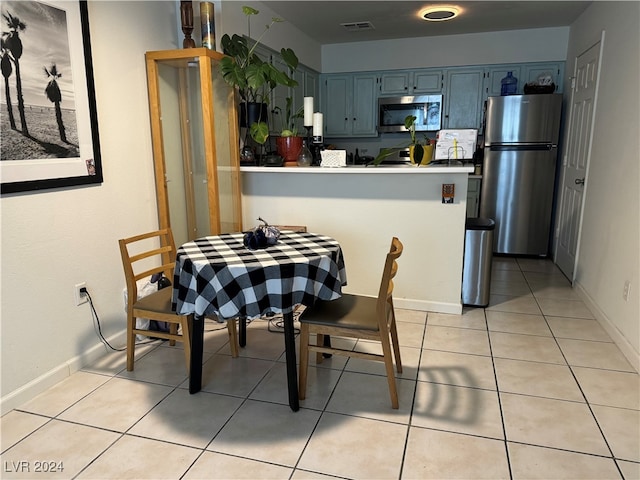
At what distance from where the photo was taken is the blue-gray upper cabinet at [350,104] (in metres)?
5.66

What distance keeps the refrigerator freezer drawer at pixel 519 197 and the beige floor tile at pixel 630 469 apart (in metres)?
3.41

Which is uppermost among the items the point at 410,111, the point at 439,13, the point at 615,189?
the point at 439,13

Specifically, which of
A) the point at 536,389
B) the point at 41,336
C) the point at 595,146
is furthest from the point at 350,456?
the point at 595,146

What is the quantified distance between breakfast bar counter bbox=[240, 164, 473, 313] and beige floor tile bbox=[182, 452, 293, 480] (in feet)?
6.11

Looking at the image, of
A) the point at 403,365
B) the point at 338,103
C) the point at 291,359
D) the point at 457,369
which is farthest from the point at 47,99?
the point at 338,103

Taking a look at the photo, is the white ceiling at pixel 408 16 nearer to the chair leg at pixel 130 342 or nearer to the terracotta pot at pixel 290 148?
the terracotta pot at pixel 290 148

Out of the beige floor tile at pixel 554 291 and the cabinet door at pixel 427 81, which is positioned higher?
the cabinet door at pixel 427 81

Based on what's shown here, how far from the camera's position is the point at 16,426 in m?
2.02

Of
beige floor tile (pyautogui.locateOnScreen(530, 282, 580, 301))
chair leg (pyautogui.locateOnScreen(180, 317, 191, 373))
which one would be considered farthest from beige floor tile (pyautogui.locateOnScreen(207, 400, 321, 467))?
beige floor tile (pyautogui.locateOnScreen(530, 282, 580, 301))

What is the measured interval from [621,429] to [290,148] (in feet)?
8.81

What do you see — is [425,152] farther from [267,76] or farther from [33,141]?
[33,141]

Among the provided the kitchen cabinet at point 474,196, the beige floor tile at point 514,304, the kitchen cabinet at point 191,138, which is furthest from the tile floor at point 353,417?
the kitchen cabinet at point 474,196

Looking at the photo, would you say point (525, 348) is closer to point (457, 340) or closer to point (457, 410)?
point (457, 340)

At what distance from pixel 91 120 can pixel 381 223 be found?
Answer: 201 cm
